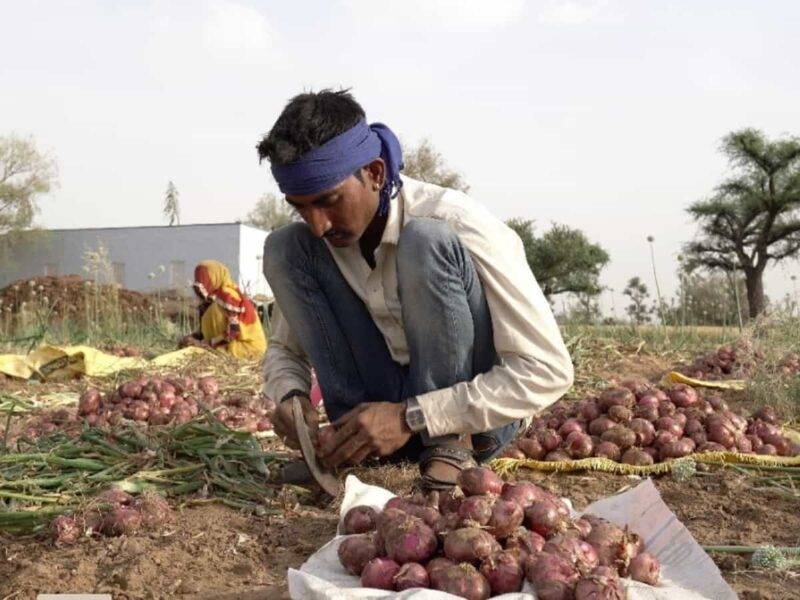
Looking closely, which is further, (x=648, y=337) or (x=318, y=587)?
(x=648, y=337)

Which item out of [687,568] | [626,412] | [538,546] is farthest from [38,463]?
[626,412]

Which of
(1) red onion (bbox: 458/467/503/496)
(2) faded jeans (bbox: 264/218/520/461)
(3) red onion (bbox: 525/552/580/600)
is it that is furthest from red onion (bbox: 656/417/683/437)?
(3) red onion (bbox: 525/552/580/600)

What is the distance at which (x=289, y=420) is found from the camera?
2709 millimetres

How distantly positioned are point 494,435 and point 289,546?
2.64 feet

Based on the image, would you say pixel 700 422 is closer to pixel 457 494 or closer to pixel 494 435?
pixel 494 435

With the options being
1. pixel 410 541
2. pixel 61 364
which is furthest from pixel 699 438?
pixel 61 364

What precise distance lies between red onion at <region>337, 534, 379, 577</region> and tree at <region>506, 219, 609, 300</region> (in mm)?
28807

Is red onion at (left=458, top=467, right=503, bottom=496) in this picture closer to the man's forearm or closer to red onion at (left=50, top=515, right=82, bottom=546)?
the man's forearm

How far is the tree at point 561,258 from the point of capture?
30719mm

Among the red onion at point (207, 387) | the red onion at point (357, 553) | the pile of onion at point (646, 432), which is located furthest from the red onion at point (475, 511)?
the red onion at point (207, 387)

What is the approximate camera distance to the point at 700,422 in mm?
3551

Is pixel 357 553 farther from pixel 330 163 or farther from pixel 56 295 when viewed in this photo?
pixel 56 295

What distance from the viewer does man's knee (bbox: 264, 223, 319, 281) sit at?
2771mm

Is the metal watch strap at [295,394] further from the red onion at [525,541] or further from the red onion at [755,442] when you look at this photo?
the red onion at [755,442]
